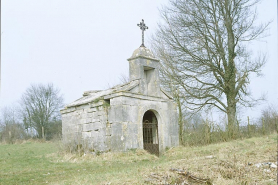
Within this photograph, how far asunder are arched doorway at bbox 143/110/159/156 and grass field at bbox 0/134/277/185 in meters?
→ 0.77

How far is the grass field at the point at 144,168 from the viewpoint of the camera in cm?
632

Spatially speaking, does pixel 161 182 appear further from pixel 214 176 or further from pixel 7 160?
pixel 7 160

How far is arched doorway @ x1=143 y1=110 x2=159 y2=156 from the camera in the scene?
1348cm

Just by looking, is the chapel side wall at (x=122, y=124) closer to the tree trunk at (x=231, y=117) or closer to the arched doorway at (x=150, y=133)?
the arched doorway at (x=150, y=133)

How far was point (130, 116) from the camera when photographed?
1214 centimetres

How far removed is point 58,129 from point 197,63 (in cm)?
1907

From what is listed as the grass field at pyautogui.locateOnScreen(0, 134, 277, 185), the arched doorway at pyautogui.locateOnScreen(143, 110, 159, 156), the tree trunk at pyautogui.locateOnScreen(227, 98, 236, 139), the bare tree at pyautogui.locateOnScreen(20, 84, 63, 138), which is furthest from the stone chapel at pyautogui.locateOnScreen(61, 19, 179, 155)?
the bare tree at pyautogui.locateOnScreen(20, 84, 63, 138)

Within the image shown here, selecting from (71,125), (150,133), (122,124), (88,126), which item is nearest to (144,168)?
(122,124)

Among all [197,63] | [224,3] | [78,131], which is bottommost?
[78,131]

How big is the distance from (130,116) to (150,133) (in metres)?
2.27

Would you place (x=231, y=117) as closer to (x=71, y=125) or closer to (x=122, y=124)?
(x=122, y=124)

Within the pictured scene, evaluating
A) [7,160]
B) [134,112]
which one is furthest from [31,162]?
[134,112]

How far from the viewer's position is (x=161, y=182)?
5.95 metres

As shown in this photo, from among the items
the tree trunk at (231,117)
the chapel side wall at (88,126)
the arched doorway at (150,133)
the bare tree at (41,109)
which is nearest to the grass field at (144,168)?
the chapel side wall at (88,126)
